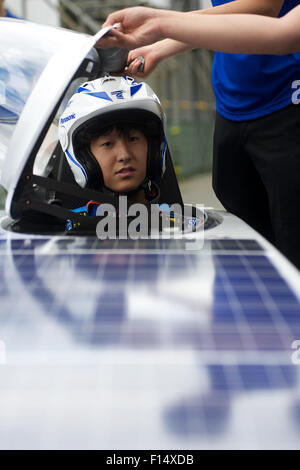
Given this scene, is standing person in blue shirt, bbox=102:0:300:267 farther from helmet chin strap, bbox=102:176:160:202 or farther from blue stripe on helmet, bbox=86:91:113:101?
helmet chin strap, bbox=102:176:160:202

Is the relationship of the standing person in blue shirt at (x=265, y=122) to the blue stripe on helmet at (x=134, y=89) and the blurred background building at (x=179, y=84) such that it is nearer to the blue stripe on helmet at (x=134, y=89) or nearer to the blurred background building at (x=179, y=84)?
the blue stripe on helmet at (x=134, y=89)

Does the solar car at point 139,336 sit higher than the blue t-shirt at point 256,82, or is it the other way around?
the blue t-shirt at point 256,82

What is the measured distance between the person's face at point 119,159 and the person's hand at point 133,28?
14.9 inches

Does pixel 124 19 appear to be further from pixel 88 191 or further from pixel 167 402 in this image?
pixel 167 402

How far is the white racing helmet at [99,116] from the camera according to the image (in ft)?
5.16

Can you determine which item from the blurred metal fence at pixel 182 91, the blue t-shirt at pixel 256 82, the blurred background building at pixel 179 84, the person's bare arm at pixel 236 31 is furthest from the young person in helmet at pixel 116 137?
the blurred metal fence at pixel 182 91

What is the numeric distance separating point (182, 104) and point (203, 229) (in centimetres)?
1130

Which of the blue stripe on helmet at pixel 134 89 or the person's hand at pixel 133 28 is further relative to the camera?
the blue stripe on helmet at pixel 134 89

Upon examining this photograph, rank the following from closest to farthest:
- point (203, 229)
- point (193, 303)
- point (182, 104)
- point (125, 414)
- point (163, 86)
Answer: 1. point (125, 414)
2. point (193, 303)
3. point (203, 229)
4. point (163, 86)
5. point (182, 104)

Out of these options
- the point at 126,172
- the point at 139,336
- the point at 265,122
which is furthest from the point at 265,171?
the point at 139,336

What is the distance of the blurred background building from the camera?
6744 millimetres

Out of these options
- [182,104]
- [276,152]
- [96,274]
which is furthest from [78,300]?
[182,104]

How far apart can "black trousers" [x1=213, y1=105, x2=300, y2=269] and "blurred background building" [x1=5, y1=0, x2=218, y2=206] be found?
3988 millimetres

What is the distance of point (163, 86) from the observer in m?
11.0
